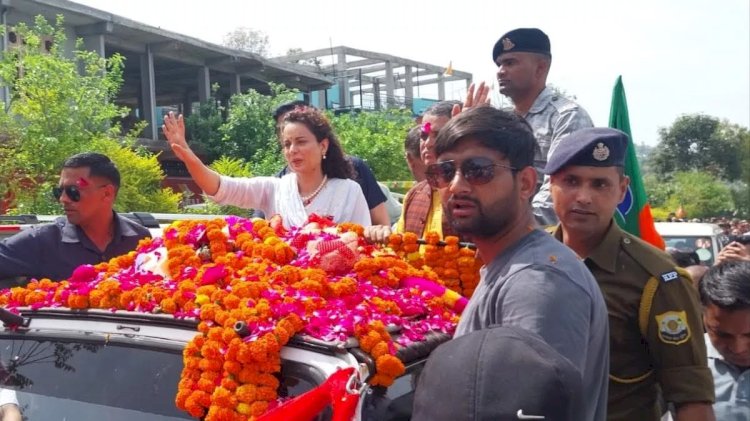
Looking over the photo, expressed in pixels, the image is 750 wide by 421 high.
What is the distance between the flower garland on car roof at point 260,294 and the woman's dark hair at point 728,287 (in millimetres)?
982

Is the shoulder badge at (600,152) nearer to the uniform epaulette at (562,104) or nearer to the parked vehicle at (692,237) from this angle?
the uniform epaulette at (562,104)

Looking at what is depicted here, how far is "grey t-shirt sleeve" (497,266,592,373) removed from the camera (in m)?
1.67

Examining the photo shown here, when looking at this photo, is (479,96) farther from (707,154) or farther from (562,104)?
(707,154)

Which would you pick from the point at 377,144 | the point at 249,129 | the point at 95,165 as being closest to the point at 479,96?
the point at 95,165

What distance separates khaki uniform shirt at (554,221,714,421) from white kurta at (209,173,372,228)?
167cm

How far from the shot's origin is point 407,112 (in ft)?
84.8

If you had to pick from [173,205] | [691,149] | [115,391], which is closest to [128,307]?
[115,391]

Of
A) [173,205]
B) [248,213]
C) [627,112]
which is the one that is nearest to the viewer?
[627,112]

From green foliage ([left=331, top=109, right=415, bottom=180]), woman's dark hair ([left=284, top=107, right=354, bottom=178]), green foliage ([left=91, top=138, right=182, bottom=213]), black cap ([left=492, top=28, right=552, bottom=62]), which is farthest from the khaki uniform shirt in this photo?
green foliage ([left=331, top=109, right=415, bottom=180])

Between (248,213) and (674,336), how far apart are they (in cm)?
1345

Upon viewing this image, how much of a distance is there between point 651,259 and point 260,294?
127 cm

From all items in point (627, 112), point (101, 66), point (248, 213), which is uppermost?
point (101, 66)

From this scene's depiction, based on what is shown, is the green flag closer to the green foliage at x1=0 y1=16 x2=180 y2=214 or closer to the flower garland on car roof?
the flower garland on car roof

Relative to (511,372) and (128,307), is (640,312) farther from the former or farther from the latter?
(128,307)
